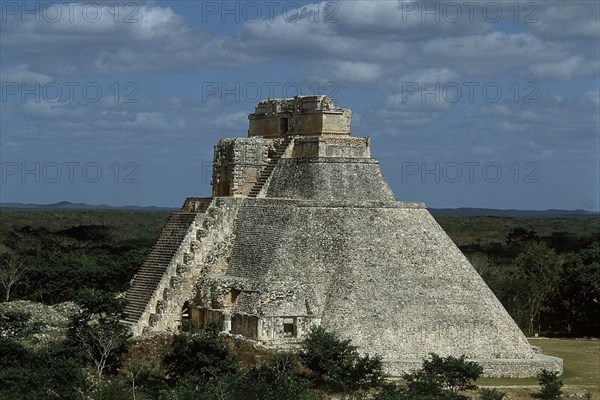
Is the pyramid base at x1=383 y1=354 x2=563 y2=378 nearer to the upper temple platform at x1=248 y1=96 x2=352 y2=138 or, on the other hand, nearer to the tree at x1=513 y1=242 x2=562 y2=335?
the upper temple platform at x1=248 y1=96 x2=352 y2=138

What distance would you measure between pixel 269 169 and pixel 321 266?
580cm

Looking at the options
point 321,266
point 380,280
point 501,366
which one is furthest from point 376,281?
point 501,366

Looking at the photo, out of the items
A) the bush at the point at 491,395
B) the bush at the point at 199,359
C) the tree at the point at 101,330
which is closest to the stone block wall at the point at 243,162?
the tree at the point at 101,330

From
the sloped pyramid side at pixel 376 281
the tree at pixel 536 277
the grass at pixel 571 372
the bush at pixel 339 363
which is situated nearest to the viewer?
the bush at pixel 339 363

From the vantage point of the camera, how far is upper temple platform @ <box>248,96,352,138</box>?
3944 centimetres

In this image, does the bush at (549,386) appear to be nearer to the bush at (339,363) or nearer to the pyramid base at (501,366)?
the pyramid base at (501,366)

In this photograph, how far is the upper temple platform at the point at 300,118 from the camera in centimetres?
3944

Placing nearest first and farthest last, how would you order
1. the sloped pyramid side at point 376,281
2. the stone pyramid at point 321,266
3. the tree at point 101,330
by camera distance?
the tree at point 101,330
the sloped pyramid side at point 376,281
the stone pyramid at point 321,266

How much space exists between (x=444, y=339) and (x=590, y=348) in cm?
1373

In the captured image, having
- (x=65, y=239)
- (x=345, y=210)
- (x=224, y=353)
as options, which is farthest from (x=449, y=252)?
(x=65, y=239)

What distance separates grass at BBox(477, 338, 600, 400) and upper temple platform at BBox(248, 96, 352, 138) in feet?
35.5

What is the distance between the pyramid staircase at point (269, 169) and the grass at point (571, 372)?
10755 millimetres

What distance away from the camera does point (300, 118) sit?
40.2m

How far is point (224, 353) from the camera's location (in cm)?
3116
